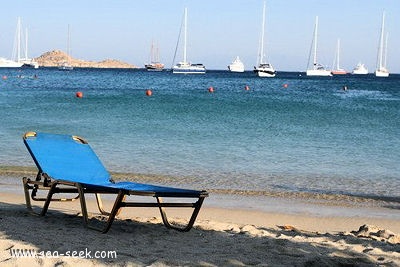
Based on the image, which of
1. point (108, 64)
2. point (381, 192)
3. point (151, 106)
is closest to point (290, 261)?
point (381, 192)

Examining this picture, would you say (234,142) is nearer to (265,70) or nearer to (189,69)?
(265,70)

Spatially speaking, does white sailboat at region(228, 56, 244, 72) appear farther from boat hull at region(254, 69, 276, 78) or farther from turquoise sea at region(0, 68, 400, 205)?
turquoise sea at region(0, 68, 400, 205)

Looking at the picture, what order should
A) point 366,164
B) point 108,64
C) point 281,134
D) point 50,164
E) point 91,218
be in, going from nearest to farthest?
point 50,164 < point 91,218 < point 366,164 < point 281,134 < point 108,64

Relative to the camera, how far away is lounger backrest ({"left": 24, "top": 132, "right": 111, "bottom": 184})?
6.01 metres

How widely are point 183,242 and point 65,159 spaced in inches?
55.7

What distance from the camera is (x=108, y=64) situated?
6796 inches

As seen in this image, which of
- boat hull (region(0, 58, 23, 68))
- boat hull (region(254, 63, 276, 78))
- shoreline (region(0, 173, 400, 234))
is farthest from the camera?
boat hull (region(0, 58, 23, 68))

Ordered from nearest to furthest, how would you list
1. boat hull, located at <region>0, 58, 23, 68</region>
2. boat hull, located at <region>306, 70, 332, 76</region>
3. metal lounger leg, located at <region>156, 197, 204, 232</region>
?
metal lounger leg, located at <region>156, 197, 204, 232</region>
boat hull, located at <region>306, 70, 332, 76</region>
boat hull, located at <region>0, 58, 23, 68</region>

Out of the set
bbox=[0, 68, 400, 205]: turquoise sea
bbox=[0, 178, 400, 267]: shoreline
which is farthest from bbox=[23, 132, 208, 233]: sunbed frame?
bbox=[0, 68, 400, 205]: turquoise sea

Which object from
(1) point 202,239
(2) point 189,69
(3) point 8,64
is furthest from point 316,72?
(1) point 202,239

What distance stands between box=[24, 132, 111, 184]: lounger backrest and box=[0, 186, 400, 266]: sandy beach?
1.37ft

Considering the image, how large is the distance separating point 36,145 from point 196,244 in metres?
1.75

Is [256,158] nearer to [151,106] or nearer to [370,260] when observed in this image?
A: [370,260]

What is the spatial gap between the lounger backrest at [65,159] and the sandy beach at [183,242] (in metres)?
0.42
